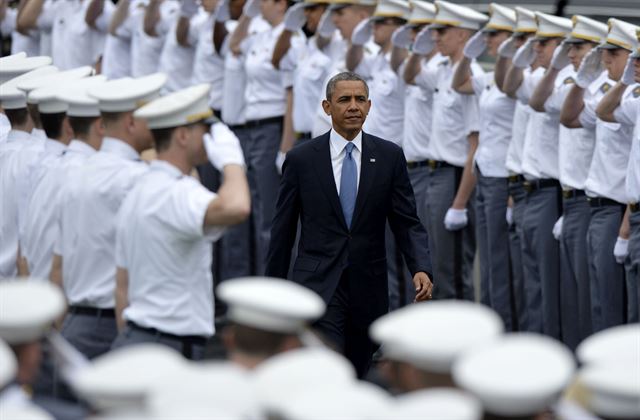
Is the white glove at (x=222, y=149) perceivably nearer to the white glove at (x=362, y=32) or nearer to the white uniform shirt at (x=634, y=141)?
the white uniform shirt at (x=634, y=141)

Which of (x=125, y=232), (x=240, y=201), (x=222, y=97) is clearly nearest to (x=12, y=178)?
(x=125, y=232)

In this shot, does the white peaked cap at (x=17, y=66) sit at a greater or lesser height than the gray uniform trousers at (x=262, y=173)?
greater

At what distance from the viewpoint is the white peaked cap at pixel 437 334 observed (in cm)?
478

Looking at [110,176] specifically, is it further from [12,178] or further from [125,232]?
[12,178]

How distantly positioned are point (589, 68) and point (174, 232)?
14.9 feet

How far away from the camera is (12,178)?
8.50 m

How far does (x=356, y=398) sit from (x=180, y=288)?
90.4 inches

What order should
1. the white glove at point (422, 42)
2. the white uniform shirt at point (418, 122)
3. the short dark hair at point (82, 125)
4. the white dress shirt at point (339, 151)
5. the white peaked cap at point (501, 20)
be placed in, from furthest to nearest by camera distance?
the white uniform shirt at point (418, 122) → the white glove at point (422, 42) → the white peaked cap at point (501, 20) → the white dress shirt at point (339, 151) → the short dark hair at point (82, 125)

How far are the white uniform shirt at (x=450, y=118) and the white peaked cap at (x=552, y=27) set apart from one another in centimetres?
90

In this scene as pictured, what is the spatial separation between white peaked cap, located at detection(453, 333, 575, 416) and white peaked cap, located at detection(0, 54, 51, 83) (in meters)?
5.51

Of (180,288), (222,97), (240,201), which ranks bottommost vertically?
(222,97)

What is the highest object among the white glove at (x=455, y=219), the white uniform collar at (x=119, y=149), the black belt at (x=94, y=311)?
the white uniform collar at (x=119, y=149)

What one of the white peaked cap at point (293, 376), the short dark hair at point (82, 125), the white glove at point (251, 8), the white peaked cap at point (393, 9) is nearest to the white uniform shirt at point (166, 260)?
the short dark hair at point (82, 125)

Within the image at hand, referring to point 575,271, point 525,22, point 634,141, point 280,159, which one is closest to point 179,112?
point 634,141
